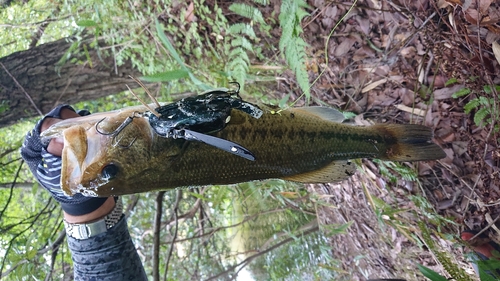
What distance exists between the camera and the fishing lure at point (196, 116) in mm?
1280

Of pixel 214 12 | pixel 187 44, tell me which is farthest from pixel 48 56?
pixel 214 12

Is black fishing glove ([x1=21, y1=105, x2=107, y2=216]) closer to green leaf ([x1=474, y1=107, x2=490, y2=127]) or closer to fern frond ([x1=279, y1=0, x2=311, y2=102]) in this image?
fern frond ([x1=279, y1=0, x2=311, y2=102])

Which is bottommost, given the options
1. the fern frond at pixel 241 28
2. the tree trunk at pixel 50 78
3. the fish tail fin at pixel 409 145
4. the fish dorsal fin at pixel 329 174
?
the tree trunk at pixel 50 78

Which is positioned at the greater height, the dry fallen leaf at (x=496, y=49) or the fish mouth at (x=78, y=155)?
the dry fallen leaf at (x=496, y=49)

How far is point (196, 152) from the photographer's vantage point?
4.76 ft

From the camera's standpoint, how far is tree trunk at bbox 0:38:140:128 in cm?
372

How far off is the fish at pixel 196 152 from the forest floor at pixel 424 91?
0.75m

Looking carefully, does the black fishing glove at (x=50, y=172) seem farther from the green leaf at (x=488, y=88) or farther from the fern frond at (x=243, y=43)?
the green leaf at (x=488, y=88)

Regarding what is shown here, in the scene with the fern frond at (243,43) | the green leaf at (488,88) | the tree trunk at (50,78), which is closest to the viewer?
the green leaf at (488,88)

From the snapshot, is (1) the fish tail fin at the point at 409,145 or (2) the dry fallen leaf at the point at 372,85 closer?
(1) the fish tail fin at the point at 409,145

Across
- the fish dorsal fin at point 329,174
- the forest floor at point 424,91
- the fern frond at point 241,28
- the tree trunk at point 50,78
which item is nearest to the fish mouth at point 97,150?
the fish dorsal fin at point 329,174

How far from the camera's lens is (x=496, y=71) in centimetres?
197

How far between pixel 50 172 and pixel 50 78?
212cm

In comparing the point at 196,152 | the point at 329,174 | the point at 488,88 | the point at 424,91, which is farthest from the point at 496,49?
the point at 196,152
